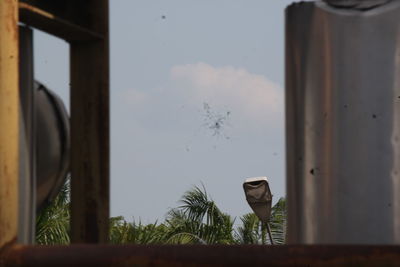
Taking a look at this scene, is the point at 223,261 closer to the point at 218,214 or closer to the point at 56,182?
Result: the point at 56,182

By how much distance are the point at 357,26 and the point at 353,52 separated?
133 mm

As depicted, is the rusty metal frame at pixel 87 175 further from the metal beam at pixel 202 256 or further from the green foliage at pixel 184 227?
the green foliage at pixel 184 227

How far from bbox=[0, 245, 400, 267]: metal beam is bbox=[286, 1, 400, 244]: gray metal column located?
19cm

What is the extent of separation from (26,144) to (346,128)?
5.41 ft

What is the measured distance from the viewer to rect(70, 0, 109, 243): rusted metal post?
241 inches

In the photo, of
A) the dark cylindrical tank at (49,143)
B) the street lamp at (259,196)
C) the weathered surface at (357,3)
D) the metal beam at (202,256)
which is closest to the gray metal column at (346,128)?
the weathered surface at (357,3)

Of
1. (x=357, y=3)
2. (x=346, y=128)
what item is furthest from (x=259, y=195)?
(x=346, y=128)

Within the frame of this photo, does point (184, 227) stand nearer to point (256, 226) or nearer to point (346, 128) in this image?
point (256, 226)

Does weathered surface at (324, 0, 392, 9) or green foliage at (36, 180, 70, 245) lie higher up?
weathered surface at (324, 0, 392, 9)

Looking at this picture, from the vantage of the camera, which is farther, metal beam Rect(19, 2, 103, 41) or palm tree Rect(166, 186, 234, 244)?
palm tree Rect(166, 186, 234, 244)

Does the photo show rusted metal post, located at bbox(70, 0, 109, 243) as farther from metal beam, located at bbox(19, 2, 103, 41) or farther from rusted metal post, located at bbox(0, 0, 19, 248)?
rusted metal post, located at bbox(0, 0, 19, 248)

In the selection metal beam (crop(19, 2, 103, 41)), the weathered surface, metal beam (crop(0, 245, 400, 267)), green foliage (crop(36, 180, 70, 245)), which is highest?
metal beam (crop(19, 2, 103, 41))

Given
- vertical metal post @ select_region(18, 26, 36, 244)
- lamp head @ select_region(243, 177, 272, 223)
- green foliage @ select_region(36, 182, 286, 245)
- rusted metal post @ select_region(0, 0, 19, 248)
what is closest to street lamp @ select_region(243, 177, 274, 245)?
lamp head @ select_region(243, 177, 272, 223)

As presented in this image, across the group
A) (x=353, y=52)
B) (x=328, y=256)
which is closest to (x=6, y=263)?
(x=328, y=256)
